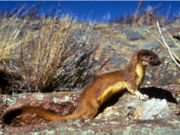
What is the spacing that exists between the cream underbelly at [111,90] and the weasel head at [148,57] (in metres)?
0.35

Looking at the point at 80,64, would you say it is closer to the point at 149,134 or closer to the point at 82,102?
the point at 82,102

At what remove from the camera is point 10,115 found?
1.99m

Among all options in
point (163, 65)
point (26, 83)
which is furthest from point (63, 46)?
point (163, 65)

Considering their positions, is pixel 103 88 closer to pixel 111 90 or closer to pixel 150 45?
pixel 111 90

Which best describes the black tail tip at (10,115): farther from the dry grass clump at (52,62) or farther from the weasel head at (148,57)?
the weasel head at (148,57)

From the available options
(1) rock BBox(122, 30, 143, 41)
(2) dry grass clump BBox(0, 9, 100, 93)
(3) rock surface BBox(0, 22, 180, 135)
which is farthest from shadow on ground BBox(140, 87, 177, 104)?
(1) rock BBox(122, 30, 143, 41)

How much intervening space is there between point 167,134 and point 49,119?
1.06 meters

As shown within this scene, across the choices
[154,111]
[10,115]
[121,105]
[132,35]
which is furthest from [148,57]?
[132,35]

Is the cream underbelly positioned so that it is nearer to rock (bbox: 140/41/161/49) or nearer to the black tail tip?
the black tail tip

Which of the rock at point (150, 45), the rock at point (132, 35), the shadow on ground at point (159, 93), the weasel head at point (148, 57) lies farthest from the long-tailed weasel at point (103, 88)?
the rock at point (132, 35)

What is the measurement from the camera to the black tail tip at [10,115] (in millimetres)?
1979

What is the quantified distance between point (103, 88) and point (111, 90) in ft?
0.41

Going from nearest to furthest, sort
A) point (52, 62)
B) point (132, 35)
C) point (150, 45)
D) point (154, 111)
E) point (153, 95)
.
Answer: point (154, 111), point (153, 95), point (52, 62), point (150, 45), point (132, 35)

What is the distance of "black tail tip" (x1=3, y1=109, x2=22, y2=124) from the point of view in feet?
6.49
